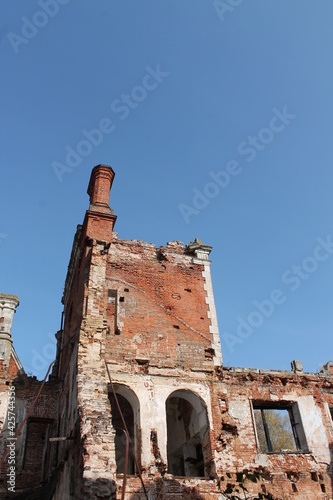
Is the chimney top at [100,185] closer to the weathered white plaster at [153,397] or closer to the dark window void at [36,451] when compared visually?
the weathered white plaster at [153,397]

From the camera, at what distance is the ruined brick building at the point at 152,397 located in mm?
11359

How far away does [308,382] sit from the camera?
14.6m

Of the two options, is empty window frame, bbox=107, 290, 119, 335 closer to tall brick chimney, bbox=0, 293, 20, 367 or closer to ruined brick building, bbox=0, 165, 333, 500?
ruined brick building, bbox=0, 165, 333, 500

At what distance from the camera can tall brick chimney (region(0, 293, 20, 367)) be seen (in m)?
15.6

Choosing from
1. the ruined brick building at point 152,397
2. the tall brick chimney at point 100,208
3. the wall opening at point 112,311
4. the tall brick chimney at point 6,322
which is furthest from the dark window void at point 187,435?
the tall brick chimney at point 6,322

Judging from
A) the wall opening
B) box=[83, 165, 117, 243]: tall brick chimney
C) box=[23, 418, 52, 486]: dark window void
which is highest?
box=[83, 165, 117, 243]: tall brick chimney

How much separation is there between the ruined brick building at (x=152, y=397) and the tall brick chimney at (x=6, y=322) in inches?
1.5

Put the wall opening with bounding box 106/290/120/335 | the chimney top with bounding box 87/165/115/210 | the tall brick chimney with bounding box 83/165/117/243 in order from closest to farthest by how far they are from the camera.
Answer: the wall opening with bounding box 106/290/120/335
the tall brick chimney with bounding box 83/165/117/243
the chimney top with bounding box 87/165/115/210

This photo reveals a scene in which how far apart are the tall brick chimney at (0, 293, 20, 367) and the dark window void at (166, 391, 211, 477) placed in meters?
6.27

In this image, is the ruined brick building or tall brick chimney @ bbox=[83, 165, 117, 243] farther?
tall brick chimney @ bbox=[83, 165, 117, 243]

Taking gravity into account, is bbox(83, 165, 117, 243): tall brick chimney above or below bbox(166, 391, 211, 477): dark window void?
above

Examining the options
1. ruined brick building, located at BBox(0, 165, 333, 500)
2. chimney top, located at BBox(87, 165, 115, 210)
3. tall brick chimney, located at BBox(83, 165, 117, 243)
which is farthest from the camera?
chimney top, located at BBox(87, 165, 115, 210)

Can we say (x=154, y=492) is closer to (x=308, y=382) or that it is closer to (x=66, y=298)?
(x=308, y=382)

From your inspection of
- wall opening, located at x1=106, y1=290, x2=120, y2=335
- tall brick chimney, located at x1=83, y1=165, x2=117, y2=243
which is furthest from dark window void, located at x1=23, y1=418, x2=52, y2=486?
tall brick chimney, located at x1=83, y1=165, x2=117, y2=243
